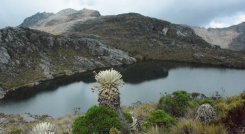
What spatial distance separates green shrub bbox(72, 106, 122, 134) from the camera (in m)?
13.1

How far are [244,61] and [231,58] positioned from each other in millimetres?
6967

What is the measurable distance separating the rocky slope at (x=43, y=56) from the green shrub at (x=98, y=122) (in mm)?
89368

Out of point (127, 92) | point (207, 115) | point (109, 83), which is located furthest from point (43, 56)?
point (207, 115)

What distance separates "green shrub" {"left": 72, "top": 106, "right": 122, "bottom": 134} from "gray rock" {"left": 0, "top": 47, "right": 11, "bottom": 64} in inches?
4478

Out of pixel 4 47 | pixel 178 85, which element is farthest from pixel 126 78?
pixel 4 47

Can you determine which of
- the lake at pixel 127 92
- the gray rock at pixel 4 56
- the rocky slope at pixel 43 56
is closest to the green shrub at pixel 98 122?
the lake at pixel 127 92

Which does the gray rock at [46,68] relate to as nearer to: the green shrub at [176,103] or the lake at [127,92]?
the lake at [127,92]

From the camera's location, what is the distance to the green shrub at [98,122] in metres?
13.1

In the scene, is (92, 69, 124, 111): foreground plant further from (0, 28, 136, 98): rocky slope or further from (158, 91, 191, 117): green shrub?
(0, 28, 136, 98): rocky slope

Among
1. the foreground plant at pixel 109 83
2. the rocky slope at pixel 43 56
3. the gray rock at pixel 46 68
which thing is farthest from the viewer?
the gray rock at pixel 46 68

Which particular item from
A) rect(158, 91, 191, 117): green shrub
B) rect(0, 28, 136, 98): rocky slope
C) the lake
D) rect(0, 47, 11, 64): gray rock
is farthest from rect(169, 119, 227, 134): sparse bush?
rect(0, 47, 11, 64): gray rock

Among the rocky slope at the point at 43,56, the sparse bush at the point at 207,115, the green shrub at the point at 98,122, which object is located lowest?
the rocky slope at the point at 43,56

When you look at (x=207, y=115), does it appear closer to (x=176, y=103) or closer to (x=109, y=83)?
(x=109, y=83)

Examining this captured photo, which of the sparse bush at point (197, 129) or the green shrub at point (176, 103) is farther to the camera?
the green shrub at point (176, 103)
